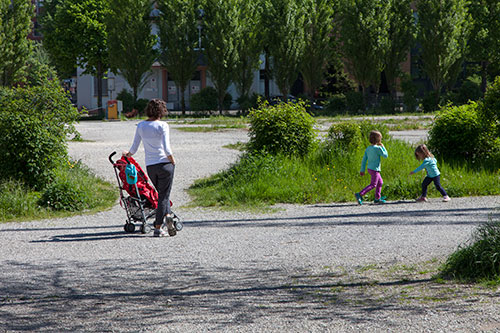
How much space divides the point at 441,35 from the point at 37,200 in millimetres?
38758

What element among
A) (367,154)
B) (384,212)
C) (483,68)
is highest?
(483,68)

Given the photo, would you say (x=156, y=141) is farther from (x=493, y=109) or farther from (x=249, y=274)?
(x=493, y=109)

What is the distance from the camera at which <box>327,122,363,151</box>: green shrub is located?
14602 mm


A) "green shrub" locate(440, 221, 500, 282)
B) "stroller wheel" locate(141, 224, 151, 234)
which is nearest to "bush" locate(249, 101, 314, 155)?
"stroller wheel" locate(141, 224, 151, 234)

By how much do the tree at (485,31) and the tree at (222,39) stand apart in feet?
53.5

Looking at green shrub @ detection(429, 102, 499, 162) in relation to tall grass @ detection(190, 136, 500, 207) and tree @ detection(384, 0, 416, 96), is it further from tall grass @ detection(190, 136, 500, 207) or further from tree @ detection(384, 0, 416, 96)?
tree @ detection(384, 0, 416, 96)

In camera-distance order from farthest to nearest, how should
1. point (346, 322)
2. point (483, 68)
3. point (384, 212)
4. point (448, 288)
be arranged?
point (483, 68)
point (384, 212)
point (448, 288)
point (346, 322)

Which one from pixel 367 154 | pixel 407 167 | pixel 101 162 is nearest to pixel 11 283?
pixel 367 154

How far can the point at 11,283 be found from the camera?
6262mm

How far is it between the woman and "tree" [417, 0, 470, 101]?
1551 inches

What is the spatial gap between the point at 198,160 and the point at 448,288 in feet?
41.2

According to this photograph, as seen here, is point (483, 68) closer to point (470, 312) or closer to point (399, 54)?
point (399, 54)

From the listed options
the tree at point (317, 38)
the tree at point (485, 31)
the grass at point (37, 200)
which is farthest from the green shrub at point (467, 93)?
the grass at point (37, 200)

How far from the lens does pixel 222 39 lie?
1795 inches
